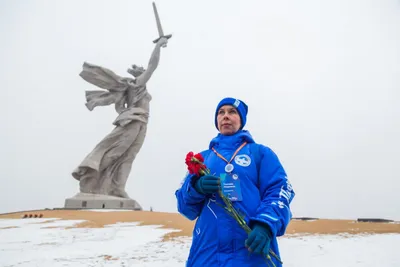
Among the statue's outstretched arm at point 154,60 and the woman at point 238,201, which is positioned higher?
the statue's outstretched arm at point 154,60

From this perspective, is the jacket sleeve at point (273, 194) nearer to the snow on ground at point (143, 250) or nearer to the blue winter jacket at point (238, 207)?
the blue winter jacket at point (238, 207)

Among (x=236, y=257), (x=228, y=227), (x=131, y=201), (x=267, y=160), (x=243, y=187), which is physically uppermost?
(x=267, y=160)

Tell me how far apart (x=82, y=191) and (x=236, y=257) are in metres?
13.6

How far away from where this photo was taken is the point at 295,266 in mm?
3723

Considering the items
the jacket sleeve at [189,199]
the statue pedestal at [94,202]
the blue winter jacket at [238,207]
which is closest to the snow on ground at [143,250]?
the jacket sleeve at [189,199]

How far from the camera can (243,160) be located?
1855 mm

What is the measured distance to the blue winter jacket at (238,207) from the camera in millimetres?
1658

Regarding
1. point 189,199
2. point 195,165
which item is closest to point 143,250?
point 189,199

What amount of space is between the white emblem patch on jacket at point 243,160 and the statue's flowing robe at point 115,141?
1274 cm

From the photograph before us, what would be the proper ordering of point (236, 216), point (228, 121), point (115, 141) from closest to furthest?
point (236, 216) < point (228, 121) < point (115, 141)

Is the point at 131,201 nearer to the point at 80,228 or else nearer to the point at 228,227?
the point at 80,228

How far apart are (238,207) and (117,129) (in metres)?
13.3

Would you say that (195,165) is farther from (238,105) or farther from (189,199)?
(238,105)

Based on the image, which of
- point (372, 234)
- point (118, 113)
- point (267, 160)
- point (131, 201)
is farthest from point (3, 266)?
point (118, 113)
